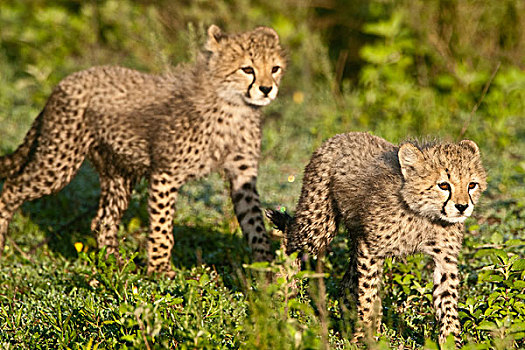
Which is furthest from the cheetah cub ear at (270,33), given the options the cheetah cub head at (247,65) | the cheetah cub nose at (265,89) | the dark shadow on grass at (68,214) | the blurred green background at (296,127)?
the dark shadow on grass at (68,214)

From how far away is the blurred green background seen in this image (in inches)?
161

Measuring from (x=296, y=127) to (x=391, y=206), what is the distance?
496 cm

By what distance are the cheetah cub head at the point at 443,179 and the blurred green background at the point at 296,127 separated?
498 mm

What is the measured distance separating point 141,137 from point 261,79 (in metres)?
1.08

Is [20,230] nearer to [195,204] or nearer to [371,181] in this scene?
[195,204]

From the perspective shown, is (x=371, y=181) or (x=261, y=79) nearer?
(x=371, y=181)

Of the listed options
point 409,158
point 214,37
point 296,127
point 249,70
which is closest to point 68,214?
point 214,37

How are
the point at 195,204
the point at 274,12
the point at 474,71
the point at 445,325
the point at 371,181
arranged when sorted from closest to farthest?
1. the point at 445,325
2. the point at 371,181
3. the point at 195,204
4. the point at 474,71
5. the point at 274,12

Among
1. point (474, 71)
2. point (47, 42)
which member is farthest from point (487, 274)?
point (47, 42)

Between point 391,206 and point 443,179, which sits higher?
point 443,179

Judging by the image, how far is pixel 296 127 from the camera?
895cm

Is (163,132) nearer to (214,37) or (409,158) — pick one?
(214,37)

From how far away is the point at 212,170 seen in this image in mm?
5309

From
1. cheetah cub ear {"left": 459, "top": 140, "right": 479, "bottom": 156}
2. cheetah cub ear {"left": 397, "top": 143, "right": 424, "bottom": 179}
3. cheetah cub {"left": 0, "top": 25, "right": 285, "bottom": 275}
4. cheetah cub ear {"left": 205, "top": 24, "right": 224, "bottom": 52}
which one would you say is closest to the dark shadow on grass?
cheetah cub {"left": 0, "top": 25, "right": 285, "bottom": 275}
